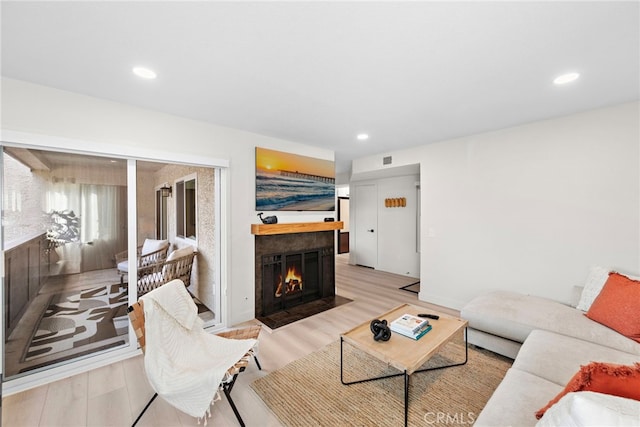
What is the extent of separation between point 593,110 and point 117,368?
549cm

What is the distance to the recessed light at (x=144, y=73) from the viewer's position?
1915mm

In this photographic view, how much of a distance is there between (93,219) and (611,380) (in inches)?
146

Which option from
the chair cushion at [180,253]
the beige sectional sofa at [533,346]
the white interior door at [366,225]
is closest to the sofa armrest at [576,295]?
the beige sectional sofa at [533,346]

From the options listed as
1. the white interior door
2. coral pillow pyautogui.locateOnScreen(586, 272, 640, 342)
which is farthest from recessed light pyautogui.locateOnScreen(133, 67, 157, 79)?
the white interior door

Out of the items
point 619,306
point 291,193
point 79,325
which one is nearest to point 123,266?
point 79,325

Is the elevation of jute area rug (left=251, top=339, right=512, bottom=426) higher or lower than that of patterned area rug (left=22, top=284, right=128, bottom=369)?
lower

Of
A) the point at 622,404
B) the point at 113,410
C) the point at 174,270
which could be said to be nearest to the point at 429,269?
the point at 622,404

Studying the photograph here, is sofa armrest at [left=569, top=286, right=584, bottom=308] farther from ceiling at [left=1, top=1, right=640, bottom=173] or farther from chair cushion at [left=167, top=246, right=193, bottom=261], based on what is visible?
chair cushion at [left=167, top=246, right=193, bottom=261]

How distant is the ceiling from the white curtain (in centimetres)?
90

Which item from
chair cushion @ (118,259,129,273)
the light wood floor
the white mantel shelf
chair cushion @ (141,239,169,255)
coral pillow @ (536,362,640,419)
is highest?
the white mantel shelf

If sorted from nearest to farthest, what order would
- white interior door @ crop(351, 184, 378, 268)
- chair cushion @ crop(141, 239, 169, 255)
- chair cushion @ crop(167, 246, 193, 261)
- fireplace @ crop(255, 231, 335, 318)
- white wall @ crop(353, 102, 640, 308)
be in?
white wall @ crop(353, 102, 640, 308), chair cushion @ crop(141, 239, 169, 255), chair cushion @ crop(167, 246, 193, 261), fireplace @ crop(255, 231, 335, 318), white interior door @ crop(351, 184, 378, 268)

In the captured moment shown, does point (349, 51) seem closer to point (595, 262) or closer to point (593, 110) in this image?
point (593, 110)

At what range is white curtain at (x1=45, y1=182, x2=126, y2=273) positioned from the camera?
2344 millimetres

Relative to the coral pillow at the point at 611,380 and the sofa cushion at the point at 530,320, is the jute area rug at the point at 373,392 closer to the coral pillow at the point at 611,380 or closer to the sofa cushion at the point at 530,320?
the sofa cushion at the point at 530,320
